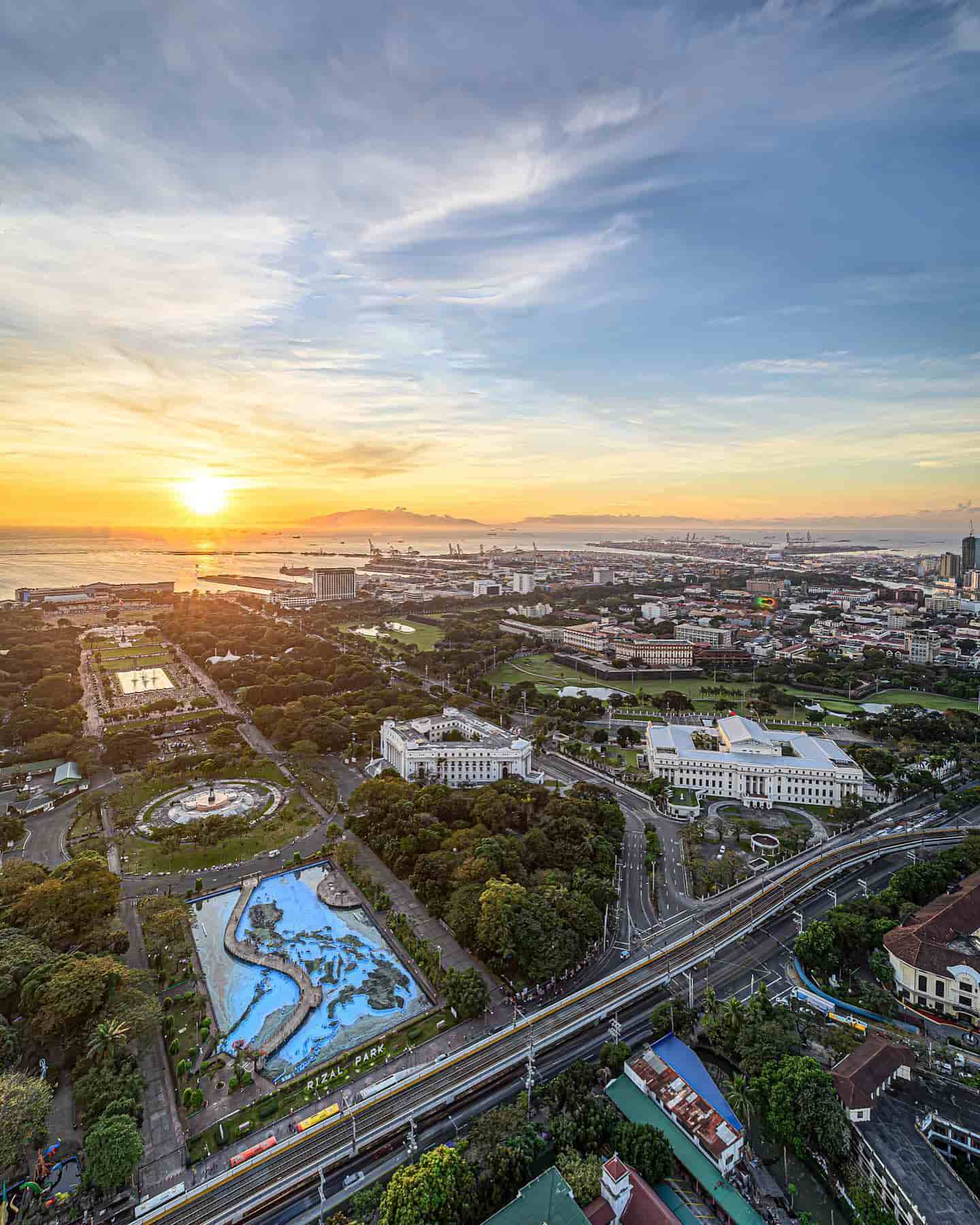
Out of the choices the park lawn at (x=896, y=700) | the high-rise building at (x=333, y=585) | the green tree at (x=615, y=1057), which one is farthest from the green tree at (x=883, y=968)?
the high-rise building at (x=333, y=585)

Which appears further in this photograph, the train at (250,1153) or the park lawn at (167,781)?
the park lawn at (167,781)

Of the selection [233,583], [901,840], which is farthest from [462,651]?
[233,583]

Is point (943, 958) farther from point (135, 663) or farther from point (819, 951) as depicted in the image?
point (135, 663)

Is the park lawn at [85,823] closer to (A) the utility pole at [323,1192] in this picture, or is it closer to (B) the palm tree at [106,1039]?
(B) the palm tree at [106,1039]

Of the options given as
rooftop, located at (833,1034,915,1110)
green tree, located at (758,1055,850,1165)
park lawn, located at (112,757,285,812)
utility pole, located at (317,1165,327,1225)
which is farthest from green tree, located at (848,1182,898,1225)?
park lawn, located at (112,757,285,812)

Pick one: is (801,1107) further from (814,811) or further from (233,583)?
(233,583)

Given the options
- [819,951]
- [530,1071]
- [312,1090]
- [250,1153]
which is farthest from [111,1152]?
[819,951]

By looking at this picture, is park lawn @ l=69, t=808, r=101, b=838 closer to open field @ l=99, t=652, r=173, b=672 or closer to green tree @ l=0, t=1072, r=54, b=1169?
green tree @ l=0, t=1072, r=54, b=1169
